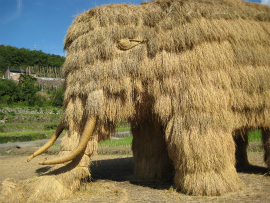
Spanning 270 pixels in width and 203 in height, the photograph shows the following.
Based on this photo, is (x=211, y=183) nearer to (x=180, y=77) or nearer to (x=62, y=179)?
(x=180, y=77)

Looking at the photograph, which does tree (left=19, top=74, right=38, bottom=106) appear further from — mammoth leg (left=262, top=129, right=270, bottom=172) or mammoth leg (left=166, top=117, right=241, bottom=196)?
mammoth leg (left=262, top=129, right=270, bottom=172)

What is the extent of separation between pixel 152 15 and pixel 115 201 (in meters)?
3.62

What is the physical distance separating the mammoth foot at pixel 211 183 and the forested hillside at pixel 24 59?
211 ft

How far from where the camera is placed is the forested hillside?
6425cm

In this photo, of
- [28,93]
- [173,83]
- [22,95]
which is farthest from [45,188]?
[28,93]

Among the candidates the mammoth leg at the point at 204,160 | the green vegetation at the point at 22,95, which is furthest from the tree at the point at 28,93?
the mammoth leg at the point at 204,160

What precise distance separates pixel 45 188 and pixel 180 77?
3051 mm

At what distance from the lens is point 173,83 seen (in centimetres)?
417

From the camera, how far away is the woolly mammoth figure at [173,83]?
12.8ft

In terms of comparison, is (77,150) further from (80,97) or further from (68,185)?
(80,97)

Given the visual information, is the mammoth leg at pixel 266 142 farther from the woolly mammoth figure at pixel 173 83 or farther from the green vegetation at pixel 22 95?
the green vegetation at pixel 22 95

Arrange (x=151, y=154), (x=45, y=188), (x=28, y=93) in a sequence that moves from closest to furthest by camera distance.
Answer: (x=45, y=188)
(x=151, y=154)
(x=28, y=93)

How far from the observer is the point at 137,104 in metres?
4.51

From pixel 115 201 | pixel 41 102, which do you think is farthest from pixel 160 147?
pixel 41 102
